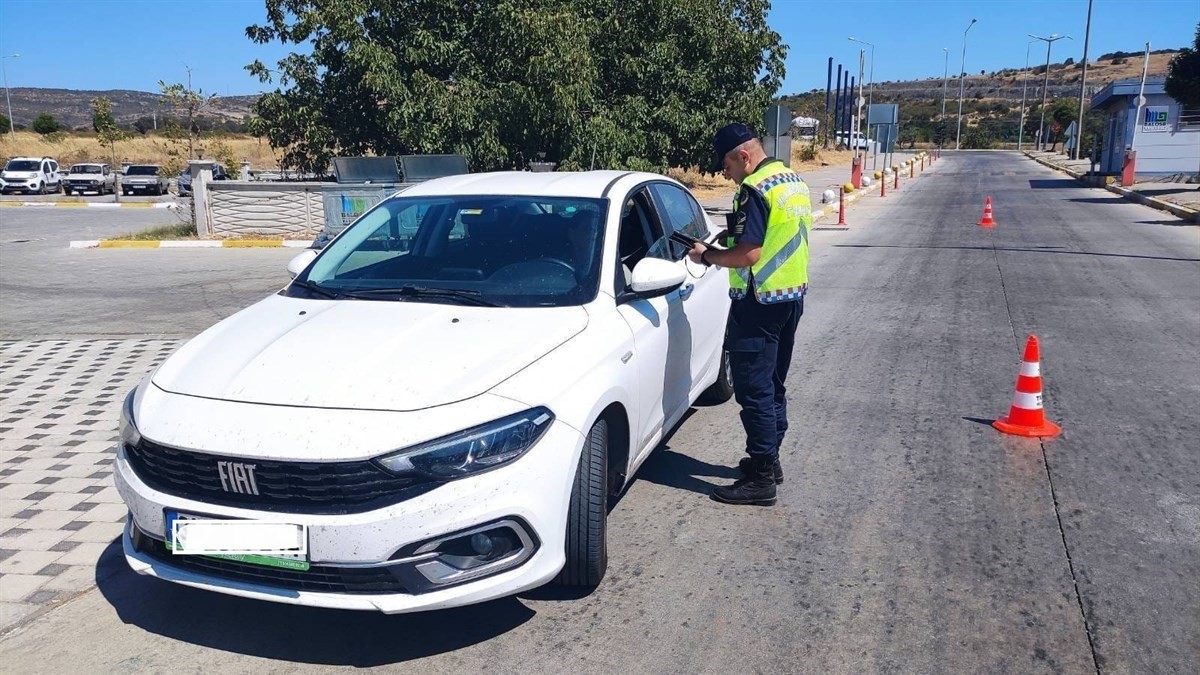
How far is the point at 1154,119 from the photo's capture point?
1252 inches

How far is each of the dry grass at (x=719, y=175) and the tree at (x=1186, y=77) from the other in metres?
13.1

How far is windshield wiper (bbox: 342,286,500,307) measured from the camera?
4020mm

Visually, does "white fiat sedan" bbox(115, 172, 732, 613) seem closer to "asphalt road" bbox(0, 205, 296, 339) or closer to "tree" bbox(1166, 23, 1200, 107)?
"asphalt road" bbox(0, 205, 296, 339)

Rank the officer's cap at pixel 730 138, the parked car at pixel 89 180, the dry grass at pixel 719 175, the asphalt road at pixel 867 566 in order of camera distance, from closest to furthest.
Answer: the asphalt road at pixel 867 566, the officer's cap at pixel 730 138, the dry grass at pixel 719 175, the parked car at pixel 89 180

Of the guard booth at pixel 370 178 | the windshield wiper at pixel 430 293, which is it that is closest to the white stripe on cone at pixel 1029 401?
the windshield wiper at pixel 430 293

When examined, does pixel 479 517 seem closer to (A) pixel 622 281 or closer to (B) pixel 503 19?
(A) pixel 622 281

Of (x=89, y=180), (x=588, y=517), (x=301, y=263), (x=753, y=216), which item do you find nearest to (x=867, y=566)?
(x=588, y=517)

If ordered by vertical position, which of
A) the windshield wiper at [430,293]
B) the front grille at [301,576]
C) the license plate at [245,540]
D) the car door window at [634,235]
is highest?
the car door window at [634,235]

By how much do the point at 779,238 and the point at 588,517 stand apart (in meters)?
1.66

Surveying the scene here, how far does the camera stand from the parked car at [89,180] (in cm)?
3984

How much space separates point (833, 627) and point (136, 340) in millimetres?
7654

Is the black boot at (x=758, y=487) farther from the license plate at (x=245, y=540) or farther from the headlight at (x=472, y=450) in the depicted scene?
the license plate at (x=245, y=540)

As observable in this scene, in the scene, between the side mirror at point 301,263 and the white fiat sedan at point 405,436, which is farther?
the side mirror at point 301,263

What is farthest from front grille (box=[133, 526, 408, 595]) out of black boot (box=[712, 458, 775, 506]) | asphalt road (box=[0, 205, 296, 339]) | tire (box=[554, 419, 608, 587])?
asphalt road (box=[0, 205, 296, 339])
